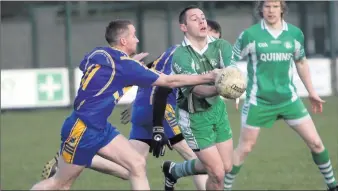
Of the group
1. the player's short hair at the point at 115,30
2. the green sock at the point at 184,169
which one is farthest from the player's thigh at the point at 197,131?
the player's short hair at the point at 115,30

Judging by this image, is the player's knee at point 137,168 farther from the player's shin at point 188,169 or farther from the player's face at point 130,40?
the player's shin at point 188,169

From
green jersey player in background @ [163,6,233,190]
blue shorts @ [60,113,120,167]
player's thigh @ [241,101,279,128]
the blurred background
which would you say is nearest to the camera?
blue shorts @ [60,113,120,167]

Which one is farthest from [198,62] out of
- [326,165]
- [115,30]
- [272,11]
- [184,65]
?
[326,165]

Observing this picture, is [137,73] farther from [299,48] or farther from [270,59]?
[299,48]

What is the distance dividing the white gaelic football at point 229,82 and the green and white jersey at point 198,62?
761 mm

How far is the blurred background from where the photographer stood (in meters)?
19.4

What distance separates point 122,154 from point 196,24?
4.91 ft

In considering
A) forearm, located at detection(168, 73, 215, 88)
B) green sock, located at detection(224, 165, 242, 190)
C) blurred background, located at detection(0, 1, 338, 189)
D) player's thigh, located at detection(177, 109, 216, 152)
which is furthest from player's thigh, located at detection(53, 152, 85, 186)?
blurred background, located at detection(0, 1, 338, 189)

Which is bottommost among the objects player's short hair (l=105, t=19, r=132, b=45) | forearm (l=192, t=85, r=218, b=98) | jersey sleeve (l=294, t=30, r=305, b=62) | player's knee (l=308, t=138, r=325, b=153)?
player's knee (l=308, t=138, r=325, b=153)

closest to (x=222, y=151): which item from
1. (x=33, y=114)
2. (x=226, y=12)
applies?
(x=33, y=114)

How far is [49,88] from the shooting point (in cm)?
2261

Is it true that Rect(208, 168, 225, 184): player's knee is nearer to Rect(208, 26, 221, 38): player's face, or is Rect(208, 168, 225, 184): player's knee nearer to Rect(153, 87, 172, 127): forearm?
Rect(153, 87, 172, 127): forearm

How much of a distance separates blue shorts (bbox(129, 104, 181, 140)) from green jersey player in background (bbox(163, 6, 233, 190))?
71cm

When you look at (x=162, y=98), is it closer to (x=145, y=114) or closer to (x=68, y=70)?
(x=145, y=114)
